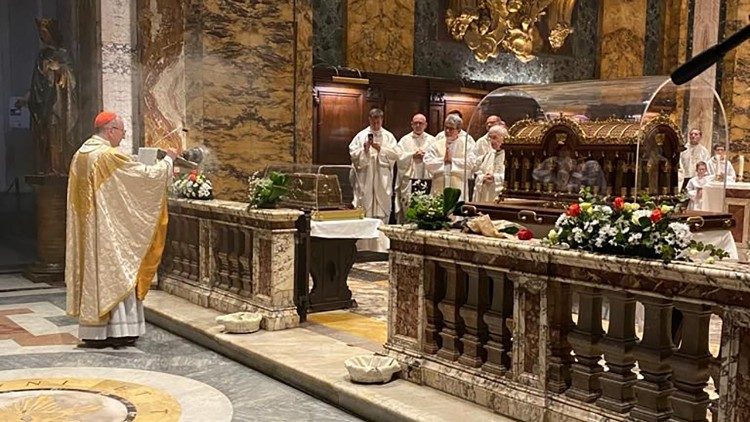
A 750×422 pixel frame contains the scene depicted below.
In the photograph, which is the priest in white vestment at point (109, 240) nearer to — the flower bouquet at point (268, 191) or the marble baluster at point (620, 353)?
the flower bouquet at point (268, 191)

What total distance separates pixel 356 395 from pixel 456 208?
145cm

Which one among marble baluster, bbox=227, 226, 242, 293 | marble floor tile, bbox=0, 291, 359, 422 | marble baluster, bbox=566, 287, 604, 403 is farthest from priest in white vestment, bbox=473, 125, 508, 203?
marble baluster, bbox=566, 287, 604, 403

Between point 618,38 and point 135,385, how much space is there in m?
13.0

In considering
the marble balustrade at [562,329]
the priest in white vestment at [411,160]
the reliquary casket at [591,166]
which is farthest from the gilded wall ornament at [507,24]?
the marble balustrade at [562,329]

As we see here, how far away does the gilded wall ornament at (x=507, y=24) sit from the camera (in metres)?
14.0

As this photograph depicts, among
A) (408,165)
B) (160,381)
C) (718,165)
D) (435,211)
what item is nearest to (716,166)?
(718,165)

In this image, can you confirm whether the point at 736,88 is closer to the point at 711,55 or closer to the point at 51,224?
the point at 51,224

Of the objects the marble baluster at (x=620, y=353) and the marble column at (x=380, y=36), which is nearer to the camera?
the marble baluster at (x=620, y=353)

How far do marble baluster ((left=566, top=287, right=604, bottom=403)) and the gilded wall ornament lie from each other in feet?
33.9

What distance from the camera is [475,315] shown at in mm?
4934

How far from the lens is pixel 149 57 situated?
Result: 996 cm

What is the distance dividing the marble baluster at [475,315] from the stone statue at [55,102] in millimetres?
6983

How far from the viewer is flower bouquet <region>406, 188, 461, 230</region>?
5.37m

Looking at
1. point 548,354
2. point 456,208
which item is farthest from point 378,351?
point 548,354
